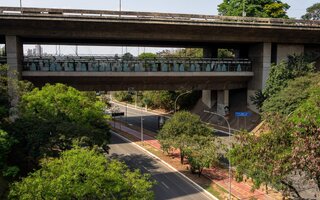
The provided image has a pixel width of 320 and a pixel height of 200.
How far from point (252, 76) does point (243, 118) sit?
6.90 m

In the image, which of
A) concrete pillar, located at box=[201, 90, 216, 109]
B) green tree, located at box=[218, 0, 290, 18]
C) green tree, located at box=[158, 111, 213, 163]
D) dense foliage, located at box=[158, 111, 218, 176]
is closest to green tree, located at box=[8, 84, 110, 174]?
green tree, located at box=[158, 111, 213, 163]

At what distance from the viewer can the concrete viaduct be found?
36.1 metres

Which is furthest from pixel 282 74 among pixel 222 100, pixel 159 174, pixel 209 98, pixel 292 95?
pixel 159 174

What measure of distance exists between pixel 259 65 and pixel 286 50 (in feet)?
17.7

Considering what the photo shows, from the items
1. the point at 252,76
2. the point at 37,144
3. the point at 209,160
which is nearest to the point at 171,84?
the point at 252,76

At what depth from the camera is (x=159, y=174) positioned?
30359 millimetres

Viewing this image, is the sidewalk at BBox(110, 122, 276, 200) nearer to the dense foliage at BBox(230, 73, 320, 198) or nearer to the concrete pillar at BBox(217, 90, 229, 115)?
the dense foliage at BBox(230, 73, 320, 198)

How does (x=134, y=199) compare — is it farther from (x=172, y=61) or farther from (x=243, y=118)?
(x=243, y=118)

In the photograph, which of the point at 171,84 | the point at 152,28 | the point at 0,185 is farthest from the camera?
the point at 171,84

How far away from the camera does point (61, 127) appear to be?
2339 centimetres

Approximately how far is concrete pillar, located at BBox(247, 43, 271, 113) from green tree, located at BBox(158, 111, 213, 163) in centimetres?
1949

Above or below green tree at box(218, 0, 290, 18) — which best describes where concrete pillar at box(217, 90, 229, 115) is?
below

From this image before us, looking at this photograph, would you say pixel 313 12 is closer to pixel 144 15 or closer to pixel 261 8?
pixel 261 8

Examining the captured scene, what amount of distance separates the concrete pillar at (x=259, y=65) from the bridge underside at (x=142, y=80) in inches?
45.4
